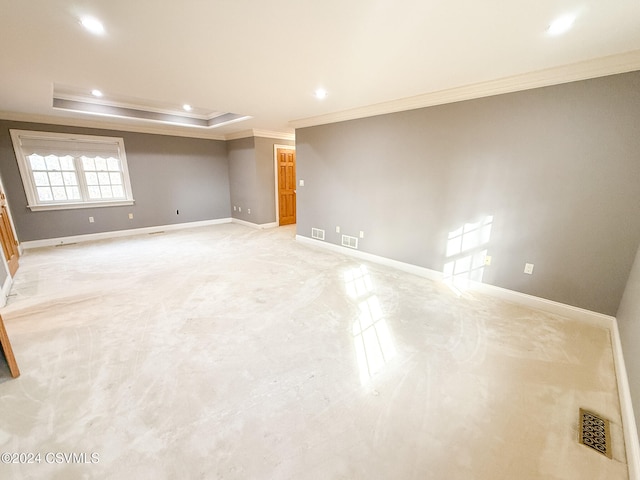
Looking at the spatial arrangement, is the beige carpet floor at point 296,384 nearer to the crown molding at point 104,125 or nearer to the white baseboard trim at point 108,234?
the white baseboard trim at point 108,234

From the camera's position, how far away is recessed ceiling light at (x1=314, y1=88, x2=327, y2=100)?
3.15 meters

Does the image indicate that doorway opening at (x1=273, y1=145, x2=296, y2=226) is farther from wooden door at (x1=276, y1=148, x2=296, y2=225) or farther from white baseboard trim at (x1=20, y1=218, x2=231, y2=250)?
white baseboard trim at (x1=20, y1=218, x2=231, y2=250)

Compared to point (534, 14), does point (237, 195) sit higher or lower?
lower

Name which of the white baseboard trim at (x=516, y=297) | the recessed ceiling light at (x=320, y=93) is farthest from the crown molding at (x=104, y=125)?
the white baseboard trim at (x=516, y=297)

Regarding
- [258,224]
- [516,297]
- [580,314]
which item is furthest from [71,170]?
[580,314]

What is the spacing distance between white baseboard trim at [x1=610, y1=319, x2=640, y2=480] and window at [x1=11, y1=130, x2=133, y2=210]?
24.9 feet

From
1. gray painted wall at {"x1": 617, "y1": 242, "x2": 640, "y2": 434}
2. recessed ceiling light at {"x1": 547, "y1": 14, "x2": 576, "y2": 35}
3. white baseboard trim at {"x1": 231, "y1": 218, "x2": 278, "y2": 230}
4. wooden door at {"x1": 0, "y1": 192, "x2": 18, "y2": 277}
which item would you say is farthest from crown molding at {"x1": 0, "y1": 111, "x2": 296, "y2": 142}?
gray painted wall at {"x1": 617, "y1": 242, "x2": 640, "y2": 434}

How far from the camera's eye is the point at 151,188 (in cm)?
602

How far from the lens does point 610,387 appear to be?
5.94 feet

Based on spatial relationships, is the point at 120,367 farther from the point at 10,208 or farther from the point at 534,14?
the point at 10,208

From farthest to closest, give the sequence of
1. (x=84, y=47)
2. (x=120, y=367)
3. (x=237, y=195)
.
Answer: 1. (x=237, y=195)
2. (x=84, y=47)
3. (x=120, y=367)

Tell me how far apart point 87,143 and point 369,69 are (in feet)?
18.7

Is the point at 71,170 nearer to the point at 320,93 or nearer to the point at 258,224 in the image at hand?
the point at 258,224

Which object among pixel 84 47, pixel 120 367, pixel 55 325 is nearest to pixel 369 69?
pixel 84 47
